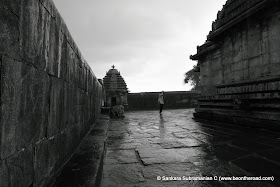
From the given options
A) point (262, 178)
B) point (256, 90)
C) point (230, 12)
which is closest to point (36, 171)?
point (262, 178)

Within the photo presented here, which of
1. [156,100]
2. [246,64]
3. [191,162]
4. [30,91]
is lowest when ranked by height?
[191,162]

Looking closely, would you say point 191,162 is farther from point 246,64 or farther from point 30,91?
point 246,64

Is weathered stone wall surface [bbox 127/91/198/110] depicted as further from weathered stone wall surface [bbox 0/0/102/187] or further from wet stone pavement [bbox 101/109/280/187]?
weathered stone wall surface [bbox 0/0/102/187]

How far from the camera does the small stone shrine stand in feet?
39.9

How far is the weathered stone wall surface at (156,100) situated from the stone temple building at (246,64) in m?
9.72

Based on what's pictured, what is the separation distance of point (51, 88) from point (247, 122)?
5186 millimetres

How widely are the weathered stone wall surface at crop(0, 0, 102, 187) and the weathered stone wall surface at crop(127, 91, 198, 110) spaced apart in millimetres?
14940

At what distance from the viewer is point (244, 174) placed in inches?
78.8

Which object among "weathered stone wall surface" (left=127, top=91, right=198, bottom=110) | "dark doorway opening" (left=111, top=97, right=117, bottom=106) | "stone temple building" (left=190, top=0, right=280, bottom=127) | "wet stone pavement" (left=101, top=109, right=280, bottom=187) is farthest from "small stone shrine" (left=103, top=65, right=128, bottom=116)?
"wet stone pavement" (left=101, top=109, right=280, bottom=187)

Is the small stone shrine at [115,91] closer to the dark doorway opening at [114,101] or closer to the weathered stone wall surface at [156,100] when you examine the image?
the dark doorway opening at [114,101]

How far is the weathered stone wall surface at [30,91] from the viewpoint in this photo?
1009 mm

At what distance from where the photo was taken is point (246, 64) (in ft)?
18.2

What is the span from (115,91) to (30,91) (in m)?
11.2

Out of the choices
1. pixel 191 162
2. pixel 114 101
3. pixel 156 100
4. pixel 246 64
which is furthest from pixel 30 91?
pixel 156 100
